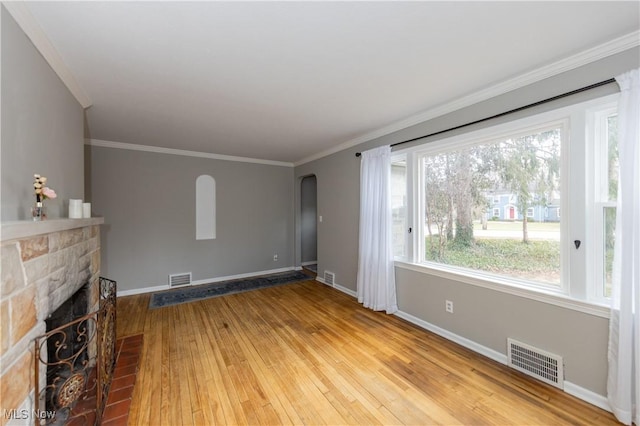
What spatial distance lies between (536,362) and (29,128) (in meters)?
3.98

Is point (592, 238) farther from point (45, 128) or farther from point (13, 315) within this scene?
point (45, 128)

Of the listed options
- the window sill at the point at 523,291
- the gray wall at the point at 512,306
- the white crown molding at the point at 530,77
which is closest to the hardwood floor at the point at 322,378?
the gray wall at the point at 512,306

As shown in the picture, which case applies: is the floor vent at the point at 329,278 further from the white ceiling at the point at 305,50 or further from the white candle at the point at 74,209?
the white candle at the point at 74,209

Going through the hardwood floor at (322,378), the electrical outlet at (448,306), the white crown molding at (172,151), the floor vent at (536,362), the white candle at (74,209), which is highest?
the white crown molding at (172,151)

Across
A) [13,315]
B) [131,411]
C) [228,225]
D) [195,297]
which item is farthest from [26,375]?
[228,225]

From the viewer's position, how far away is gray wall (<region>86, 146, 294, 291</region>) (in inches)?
158

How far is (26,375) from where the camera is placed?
1.25 meters

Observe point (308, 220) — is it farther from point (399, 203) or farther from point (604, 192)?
point (604, 192)

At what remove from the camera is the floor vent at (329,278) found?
4500 mm

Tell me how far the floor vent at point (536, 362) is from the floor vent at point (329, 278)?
8.87ft

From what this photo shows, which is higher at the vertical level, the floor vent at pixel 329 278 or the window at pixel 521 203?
the window at pixel 521 203

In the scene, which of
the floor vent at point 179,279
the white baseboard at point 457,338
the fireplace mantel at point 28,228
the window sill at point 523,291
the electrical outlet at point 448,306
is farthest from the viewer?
the floor vent at point 179,279

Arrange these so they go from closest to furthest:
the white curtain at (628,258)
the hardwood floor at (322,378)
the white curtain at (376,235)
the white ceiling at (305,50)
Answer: the white ceiling at (305,50)
the white curtain at (628,258)
the hardwood floor at (322,378)
the white curtain at (376,235)

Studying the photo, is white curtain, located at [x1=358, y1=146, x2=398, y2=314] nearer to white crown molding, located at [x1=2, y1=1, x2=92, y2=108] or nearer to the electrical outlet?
the electrical outlet
